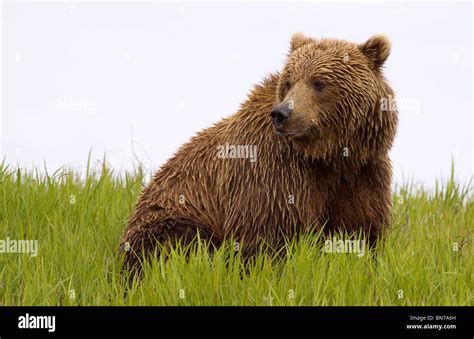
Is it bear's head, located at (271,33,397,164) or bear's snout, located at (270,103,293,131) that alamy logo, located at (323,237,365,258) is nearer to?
bear's head, located at (271,33,397,164)

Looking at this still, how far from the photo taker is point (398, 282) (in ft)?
19.5

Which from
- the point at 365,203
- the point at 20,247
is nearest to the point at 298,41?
the point at 365,203

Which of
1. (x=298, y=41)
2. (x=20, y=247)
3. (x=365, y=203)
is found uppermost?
(x=298, y=41)

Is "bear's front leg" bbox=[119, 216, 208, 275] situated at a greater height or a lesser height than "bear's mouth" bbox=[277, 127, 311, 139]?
lesser

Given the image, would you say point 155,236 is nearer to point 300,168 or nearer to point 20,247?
point 20,247

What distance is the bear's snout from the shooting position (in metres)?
6.21

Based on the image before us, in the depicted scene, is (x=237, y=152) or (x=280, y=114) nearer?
(x=280, y=114)

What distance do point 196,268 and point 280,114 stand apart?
143 cm

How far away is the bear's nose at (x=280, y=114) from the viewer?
621 cm

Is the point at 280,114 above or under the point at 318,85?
under

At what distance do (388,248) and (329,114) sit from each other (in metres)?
1.25

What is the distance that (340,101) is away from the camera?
660 cm

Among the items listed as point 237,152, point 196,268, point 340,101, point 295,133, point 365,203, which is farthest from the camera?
point 237,152
